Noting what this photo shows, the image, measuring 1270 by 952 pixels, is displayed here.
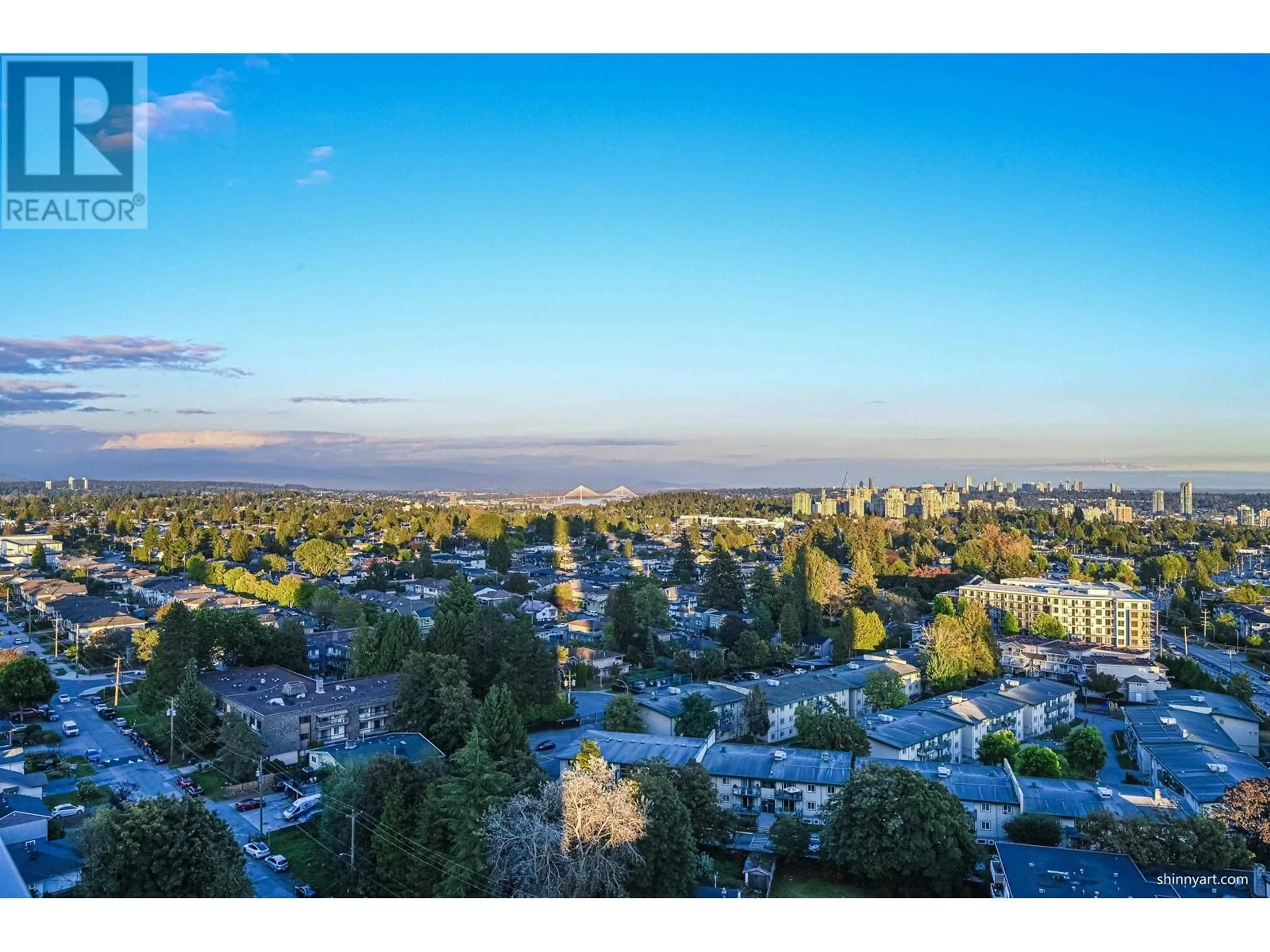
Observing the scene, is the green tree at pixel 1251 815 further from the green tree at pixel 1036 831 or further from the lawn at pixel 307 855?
the lawn at pixel 307 855

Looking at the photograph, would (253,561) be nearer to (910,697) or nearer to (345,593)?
(345,593)

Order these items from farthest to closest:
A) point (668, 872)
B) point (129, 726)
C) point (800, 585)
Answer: point (800, 585) → point (129, 726) → point (668, 872)

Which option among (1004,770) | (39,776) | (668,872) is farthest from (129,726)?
(1004,770)

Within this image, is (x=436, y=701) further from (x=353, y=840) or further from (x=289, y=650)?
(x=289, y=650)

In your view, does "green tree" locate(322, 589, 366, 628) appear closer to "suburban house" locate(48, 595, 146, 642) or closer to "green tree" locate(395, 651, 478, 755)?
"suburban house" locate(48, 595, 146, 642)

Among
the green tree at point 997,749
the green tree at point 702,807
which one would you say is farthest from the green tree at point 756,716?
the green tree at point 702,807

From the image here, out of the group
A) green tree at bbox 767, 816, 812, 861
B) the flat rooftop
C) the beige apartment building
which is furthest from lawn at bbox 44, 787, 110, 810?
the beige apartment building

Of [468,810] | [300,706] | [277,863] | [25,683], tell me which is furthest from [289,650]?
[468,810]
